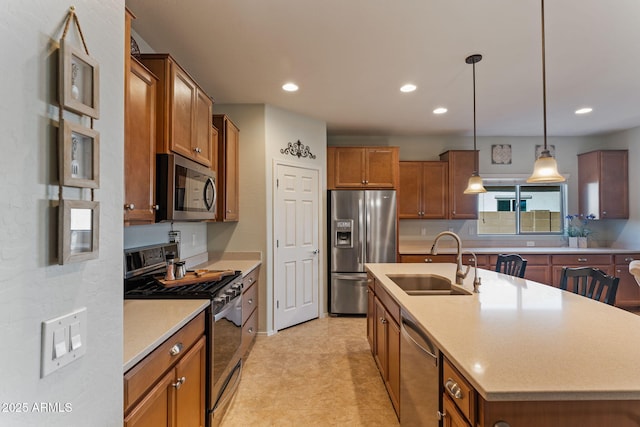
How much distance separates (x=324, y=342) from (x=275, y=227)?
139 cm

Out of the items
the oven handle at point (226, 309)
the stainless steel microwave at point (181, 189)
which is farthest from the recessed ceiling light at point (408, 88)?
the oven handle at point (226, 309)

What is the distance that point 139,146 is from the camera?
1623mm

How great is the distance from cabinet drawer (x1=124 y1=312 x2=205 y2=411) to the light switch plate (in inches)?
16.5

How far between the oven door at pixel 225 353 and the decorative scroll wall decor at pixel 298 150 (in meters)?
2.02

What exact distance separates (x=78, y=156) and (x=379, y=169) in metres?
3.97

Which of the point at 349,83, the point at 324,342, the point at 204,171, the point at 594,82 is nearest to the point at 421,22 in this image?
the point at 349,83

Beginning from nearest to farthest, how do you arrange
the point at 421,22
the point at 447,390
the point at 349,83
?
the point at 447,390, the point at 421,22, the point at 349,83

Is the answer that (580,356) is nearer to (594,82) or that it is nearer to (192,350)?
(192,350)

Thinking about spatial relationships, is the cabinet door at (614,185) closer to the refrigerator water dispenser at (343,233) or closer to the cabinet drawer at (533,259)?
the cabinet drawer at (533,259)

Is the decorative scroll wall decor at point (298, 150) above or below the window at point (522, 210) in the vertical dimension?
above

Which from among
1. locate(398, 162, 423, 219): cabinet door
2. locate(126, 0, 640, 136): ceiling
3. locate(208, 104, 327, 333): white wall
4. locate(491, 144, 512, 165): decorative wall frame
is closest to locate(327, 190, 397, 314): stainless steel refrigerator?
locate(398, 162, 423, 219): cabinet door

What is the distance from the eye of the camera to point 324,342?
3307 mm

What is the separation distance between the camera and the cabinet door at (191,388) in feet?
4.68

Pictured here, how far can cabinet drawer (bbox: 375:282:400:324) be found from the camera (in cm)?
190
